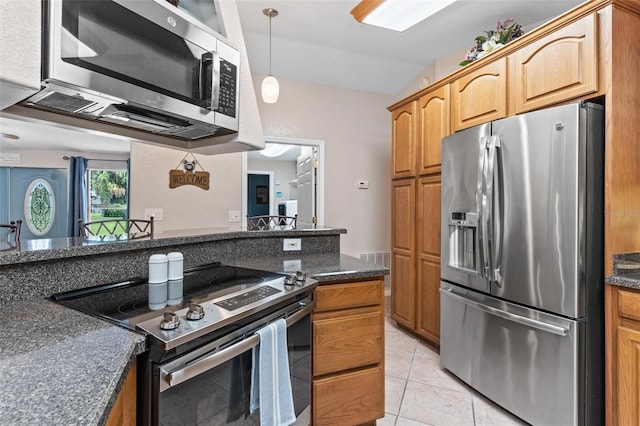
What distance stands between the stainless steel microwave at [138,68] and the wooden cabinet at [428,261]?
5.87 ft

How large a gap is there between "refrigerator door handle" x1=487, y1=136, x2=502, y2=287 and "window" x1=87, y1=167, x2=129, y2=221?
16.6 ft

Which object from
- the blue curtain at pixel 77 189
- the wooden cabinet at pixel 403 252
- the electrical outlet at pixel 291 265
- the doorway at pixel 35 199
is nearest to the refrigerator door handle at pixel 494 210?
the wooden cabinet at pixel 403 252

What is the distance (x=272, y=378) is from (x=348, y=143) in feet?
10.7

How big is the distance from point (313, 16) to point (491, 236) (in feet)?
7.44

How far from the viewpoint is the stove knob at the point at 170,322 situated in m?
0.90

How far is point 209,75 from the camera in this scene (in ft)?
4.74

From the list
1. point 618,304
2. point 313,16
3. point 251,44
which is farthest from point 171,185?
point 618,304

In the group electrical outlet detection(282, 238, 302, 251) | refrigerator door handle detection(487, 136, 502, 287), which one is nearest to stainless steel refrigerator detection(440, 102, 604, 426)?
refrigerator door handle detection(487, 136, 502, 287)

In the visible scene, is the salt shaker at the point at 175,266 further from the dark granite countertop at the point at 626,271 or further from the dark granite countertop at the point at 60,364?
the dark granite countertop at the point at 626,271

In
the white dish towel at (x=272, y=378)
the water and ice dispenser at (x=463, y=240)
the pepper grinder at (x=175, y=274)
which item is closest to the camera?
the white dish towel at (x=272, y=378)

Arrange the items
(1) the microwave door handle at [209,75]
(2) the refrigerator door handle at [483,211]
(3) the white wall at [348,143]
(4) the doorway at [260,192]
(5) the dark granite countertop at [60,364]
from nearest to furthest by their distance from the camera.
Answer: (5) the dark granite countertop at [60,364]
(1) the microwave door handle at [209,75]
(2) the refrigerator door handle at [483,211]
(3) the white wall at [348,143]
(4) the doorway at [260,192]

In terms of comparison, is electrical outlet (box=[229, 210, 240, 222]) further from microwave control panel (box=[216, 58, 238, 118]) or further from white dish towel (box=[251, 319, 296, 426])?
white dish towel (box=[251, 319, 296, 426])

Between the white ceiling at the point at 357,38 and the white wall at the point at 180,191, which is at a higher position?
the white ceiling at the point at 357,38

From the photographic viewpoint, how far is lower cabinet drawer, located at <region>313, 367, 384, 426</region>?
1523mm
